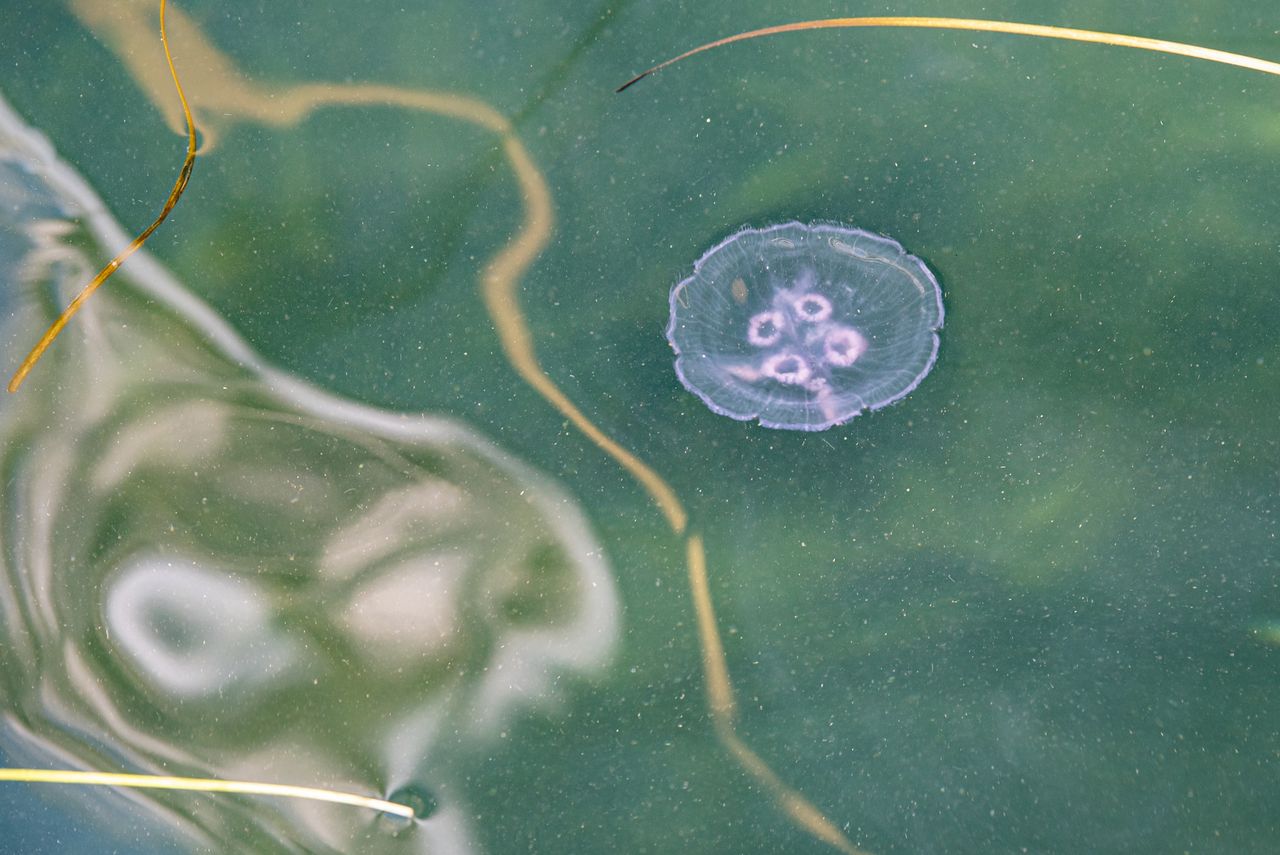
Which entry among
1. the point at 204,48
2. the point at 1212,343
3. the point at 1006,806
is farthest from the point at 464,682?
the point at 1212,343

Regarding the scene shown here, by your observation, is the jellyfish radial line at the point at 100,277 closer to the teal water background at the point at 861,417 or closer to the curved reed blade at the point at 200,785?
the teal water background at the point at 861,417

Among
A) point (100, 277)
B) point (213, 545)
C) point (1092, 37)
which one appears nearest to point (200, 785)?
point (213, 545)

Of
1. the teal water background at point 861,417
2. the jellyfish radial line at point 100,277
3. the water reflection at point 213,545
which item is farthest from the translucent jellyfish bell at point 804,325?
the jellyfish radial line at point 100,277

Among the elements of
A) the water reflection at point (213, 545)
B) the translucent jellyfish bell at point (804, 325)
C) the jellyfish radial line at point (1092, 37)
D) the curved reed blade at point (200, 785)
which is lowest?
the curved reed blade at point (200, 785)

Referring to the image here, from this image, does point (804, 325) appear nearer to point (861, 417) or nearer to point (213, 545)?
point (861, 417)

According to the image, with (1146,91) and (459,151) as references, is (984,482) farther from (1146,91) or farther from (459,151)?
(459,151)

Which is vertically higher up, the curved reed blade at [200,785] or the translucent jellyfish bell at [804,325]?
the translucent jellyfish bell at [804,325]
